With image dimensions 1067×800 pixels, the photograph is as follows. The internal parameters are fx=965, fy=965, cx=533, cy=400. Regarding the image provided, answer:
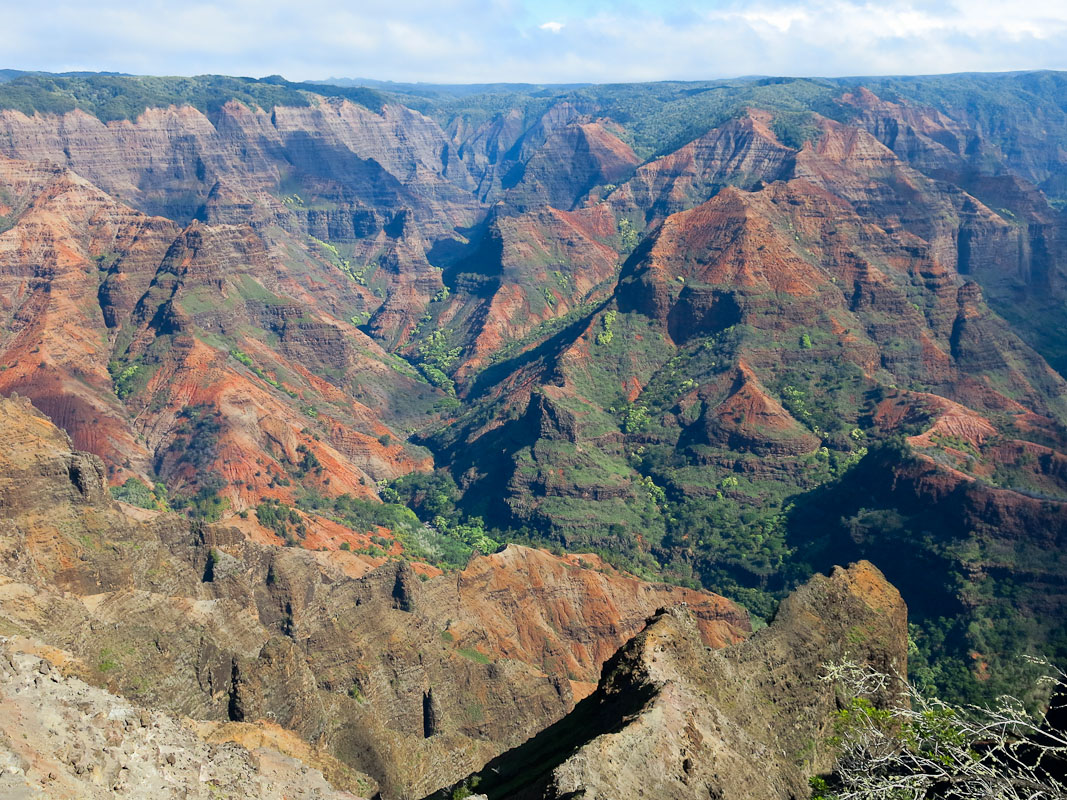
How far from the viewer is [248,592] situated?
248 feet

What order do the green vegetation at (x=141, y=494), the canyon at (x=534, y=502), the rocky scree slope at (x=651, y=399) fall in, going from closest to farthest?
the canyon at (x=534, y=502) < the rocky scree slope at (x=651, y=399) < the green vegetation at (x=141, y=494)

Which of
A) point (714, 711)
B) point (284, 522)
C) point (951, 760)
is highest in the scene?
point (951, 760)

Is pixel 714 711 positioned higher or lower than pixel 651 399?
higher

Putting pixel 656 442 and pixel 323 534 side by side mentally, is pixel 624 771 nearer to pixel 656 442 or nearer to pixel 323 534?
pixel 323 534

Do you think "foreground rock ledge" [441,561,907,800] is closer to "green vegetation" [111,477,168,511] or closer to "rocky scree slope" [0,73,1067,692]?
"rocky scree slope" [0,73,1067,692]

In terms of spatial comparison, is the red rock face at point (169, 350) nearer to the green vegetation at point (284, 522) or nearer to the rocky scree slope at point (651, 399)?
the rocky scree slope at point (651, 399)

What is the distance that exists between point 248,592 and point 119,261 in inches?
4314

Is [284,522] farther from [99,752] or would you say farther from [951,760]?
[951,760]

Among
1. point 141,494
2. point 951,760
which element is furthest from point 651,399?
point 951,760

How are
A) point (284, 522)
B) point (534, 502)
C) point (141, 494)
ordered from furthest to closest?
point (534, 502) → point (141, 494) → point (284, 522)

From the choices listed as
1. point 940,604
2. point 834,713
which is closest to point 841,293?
point 940,604

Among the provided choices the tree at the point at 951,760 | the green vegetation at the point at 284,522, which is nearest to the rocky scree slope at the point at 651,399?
the green vegetation at the point at 284,522

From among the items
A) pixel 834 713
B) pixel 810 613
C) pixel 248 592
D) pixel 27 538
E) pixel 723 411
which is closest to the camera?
pixel 834 713

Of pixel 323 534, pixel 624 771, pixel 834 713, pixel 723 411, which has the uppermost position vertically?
pixel 624 771
